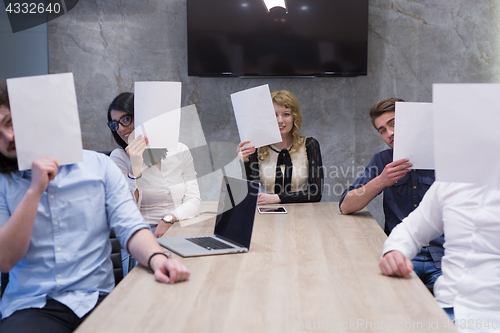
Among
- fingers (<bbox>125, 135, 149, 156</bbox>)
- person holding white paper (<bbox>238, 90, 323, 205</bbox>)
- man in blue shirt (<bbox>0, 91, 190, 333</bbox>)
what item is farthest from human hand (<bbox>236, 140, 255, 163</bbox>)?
man in blue shirt (<bbox>0, 91, 190, 333</bbox>)

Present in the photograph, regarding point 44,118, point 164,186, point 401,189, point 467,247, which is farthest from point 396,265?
point 164,186

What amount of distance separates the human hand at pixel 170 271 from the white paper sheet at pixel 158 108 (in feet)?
2.54

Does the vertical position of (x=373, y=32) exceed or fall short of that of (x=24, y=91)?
it exceeds it

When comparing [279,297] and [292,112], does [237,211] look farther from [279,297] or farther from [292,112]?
[292,112]

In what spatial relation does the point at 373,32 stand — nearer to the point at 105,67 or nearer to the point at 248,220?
the point at 105,67

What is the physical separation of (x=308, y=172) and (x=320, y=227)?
769 millimetres

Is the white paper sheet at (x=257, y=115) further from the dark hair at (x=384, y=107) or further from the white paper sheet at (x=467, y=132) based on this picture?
the white paper sheet at (x=467, y=132)

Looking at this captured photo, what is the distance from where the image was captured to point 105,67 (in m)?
3.34

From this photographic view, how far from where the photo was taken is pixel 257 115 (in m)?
2.07

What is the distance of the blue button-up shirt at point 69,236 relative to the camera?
3.79 feet

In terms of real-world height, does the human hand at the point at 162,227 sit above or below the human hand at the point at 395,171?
below

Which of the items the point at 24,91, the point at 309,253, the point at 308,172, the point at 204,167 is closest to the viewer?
the point at 24,91

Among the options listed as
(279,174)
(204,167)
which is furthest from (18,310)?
(204,167)

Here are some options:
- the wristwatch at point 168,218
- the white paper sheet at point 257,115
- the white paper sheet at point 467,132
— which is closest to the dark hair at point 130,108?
the wristwatch at point 168,218
